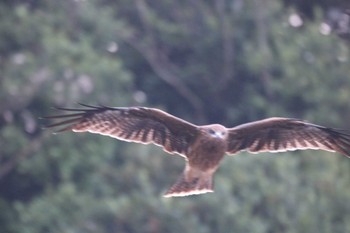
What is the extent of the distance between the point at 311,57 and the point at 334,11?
0.89 m

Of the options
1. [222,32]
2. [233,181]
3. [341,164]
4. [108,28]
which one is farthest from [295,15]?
[233,181]

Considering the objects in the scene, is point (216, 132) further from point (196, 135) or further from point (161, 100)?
point (161, 100)

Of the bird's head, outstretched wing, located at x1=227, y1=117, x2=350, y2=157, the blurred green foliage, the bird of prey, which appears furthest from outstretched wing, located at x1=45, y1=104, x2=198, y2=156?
the blurred green foliage

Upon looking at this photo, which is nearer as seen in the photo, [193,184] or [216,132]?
[216,132]

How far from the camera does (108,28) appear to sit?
66.0 ft

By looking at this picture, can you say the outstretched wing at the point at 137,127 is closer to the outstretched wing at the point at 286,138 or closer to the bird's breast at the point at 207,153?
the bird's breast at the point at 207,153

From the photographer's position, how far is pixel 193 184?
32.9 feet

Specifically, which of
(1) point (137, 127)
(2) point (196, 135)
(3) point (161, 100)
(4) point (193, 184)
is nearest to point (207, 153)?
(2) point (196, 135)

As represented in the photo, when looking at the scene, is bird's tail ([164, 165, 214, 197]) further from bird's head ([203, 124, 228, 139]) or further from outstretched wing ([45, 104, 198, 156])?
bird's head ([203, 124, 228, 139])

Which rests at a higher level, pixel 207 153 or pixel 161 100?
pixel 161 100

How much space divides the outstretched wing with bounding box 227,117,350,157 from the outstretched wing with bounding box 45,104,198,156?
382 millimetres

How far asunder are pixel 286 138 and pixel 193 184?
32.4 inches

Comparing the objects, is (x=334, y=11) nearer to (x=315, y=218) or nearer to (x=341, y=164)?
(x=341, y=164)

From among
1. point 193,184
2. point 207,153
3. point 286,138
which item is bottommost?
point 193,184
